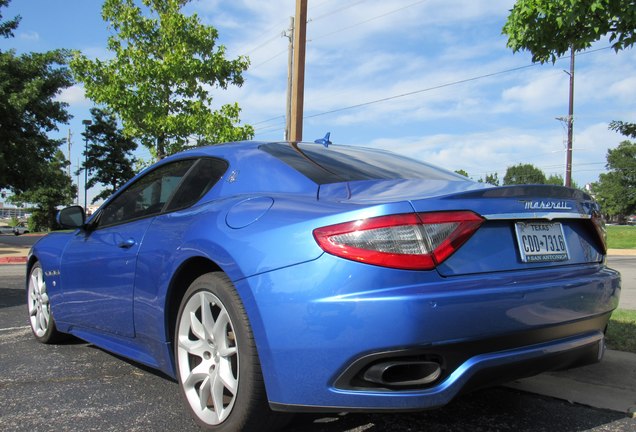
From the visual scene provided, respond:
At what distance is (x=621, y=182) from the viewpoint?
107 m

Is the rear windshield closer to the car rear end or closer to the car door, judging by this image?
the car rear end

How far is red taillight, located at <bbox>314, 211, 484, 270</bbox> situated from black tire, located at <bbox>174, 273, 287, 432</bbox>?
533 millimetres

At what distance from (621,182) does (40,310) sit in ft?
391

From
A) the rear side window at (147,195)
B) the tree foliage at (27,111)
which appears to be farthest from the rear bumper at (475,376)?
the tree foliage at (27,111)

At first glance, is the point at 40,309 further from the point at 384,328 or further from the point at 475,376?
the point at 475,376

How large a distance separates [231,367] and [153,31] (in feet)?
53.6

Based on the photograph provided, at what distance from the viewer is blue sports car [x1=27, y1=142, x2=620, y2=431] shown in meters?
1.98

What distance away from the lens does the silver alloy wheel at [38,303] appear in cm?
441

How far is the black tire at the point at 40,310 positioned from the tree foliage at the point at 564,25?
4.59 metres

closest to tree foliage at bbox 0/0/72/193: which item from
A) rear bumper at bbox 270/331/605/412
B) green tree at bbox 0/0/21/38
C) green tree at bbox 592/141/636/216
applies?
green tree at bbox 0/0/21/38

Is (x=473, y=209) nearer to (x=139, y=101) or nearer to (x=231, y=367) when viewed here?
(x=231, y=367)

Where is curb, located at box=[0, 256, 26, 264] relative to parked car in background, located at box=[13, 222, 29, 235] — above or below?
above

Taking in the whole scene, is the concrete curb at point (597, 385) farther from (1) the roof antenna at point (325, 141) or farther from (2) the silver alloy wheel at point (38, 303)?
(2) the silver alloy wheel at point (38, 303)

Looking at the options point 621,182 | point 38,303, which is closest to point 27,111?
point 38,303
